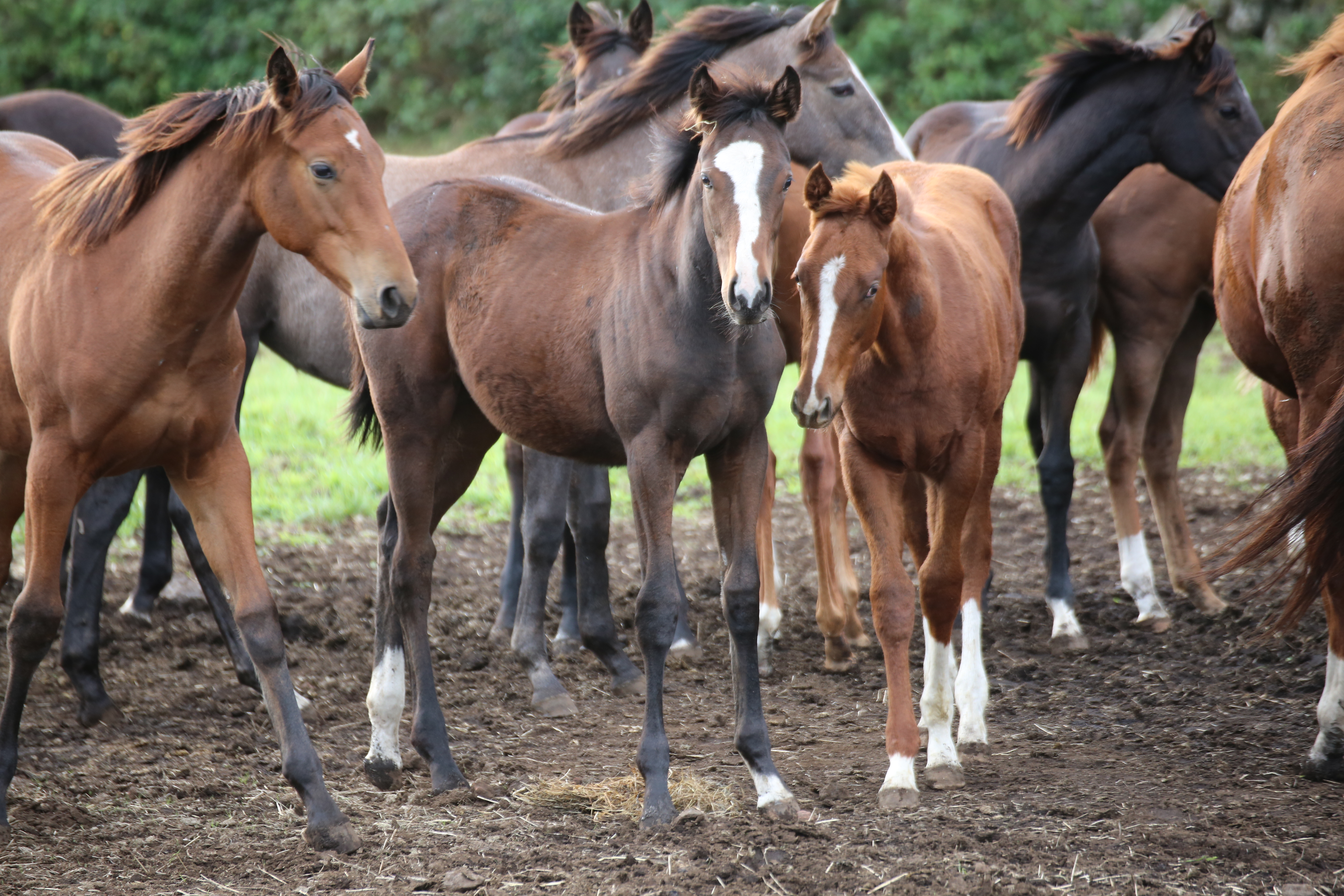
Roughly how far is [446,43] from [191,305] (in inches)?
613

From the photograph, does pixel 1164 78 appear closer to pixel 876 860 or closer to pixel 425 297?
pixel 425 297

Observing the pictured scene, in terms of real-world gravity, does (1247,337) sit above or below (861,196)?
below

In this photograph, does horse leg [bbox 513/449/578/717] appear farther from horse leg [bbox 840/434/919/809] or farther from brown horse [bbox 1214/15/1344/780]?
brown horse [bbox 1214/15/1344/780]

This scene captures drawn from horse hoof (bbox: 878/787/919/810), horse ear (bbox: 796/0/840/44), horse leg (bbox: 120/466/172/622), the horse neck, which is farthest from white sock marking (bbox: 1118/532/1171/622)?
horse leg (bbox: 120/466/172/622)

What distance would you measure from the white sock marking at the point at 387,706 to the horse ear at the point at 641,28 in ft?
12.1

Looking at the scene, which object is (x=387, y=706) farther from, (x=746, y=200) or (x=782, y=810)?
(x=746, y=200)

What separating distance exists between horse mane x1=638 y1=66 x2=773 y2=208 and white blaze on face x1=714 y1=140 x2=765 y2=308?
14cm

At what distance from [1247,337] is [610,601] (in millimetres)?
3060

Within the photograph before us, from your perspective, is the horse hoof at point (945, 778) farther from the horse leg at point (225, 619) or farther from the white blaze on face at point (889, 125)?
the white blaze on face at point (889, 125)

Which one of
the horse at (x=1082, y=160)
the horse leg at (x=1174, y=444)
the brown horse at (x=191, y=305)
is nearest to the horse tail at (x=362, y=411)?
the brown horse at (x=191, y=305)

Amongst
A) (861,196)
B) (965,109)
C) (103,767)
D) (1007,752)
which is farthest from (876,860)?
(965,109)

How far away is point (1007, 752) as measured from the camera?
4312mm

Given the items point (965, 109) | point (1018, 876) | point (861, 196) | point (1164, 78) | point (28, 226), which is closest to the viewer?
point (1018, 876)

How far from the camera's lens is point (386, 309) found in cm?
346
